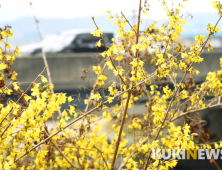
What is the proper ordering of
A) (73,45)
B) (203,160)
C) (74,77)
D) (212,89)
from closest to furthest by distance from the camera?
(212,89) → (203,160) → (74,77) → (73,45)

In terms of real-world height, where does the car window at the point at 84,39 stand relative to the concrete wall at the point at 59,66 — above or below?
above

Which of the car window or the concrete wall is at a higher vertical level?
the car window

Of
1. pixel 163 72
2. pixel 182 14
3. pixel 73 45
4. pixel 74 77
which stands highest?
pixel 73 45

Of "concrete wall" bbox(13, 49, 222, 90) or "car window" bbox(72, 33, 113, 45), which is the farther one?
"car window" bbox(72, 33, 113, 45)

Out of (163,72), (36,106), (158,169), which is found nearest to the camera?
(36,106)

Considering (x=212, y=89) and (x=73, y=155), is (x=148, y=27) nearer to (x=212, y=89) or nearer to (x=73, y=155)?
(x=212, y=89)

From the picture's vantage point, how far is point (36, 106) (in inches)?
75.2

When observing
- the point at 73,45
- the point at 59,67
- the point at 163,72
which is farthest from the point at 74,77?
the point at 163,72

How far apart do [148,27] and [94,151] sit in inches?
66.1

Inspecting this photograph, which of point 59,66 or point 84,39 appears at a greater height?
point 84,39

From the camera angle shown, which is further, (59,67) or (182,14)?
(59,67)

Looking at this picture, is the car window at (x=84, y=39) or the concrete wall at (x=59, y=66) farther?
the car window at (x=84, y=39)

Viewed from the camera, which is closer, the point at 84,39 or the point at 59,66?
the point at 59,66

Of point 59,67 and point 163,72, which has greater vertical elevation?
point 59,67
